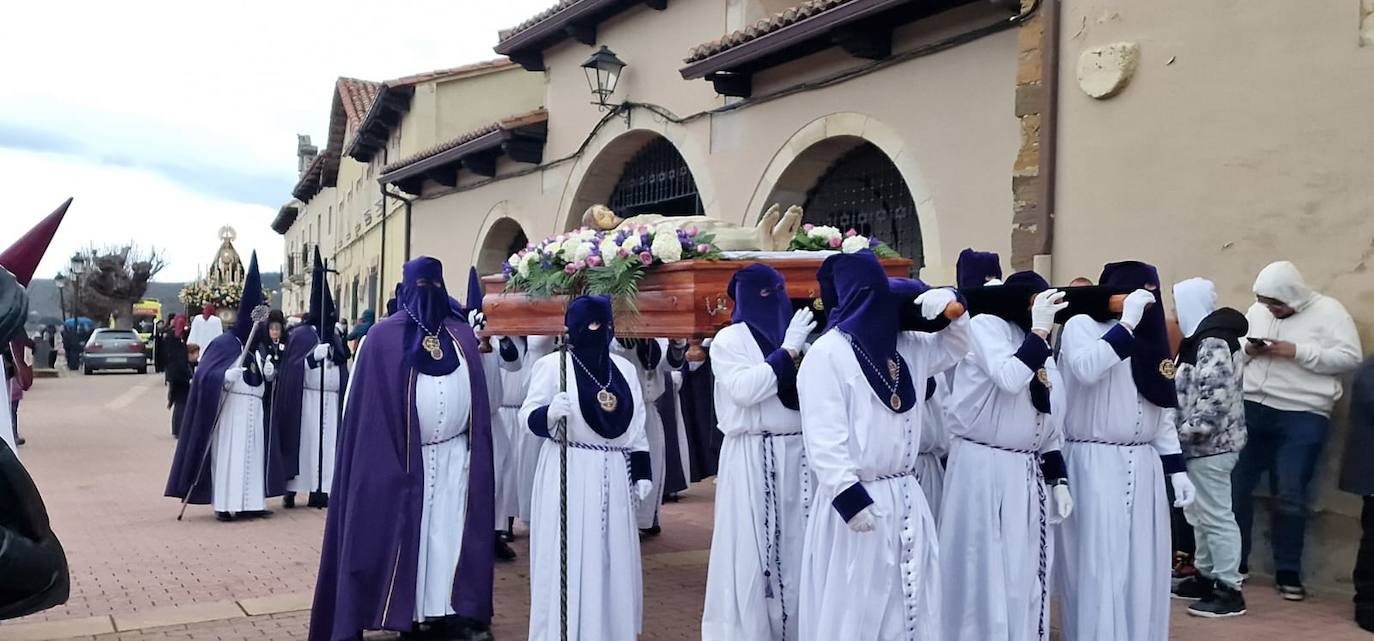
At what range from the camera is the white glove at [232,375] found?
9.55 meters

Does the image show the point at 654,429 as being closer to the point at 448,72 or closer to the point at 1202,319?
the point at 1202,319

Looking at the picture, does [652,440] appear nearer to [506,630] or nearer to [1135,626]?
[506,630]

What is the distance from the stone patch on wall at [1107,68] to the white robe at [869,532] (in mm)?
4298

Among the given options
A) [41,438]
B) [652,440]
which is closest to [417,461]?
[652,440]

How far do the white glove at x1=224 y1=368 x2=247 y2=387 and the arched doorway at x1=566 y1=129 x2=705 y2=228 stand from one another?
18.9 feet

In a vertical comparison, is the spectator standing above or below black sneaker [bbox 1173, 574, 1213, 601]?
above

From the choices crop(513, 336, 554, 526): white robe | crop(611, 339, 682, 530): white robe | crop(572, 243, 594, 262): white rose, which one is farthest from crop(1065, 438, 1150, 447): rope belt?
crop(513, 336, 554, 526): white robe

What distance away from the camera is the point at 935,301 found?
431cm

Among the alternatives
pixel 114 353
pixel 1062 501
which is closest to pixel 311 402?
pixel 1062 501

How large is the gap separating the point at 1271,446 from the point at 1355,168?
1.67 meters

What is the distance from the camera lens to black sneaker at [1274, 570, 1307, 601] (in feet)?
21.2

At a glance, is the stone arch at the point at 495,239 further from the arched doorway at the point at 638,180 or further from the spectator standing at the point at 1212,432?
the spectator standing at the point at 1212,432

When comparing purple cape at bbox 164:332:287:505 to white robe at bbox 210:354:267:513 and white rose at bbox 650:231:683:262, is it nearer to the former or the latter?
white robe at bbox 210:354:267:513

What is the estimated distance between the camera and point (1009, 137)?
8.88m
